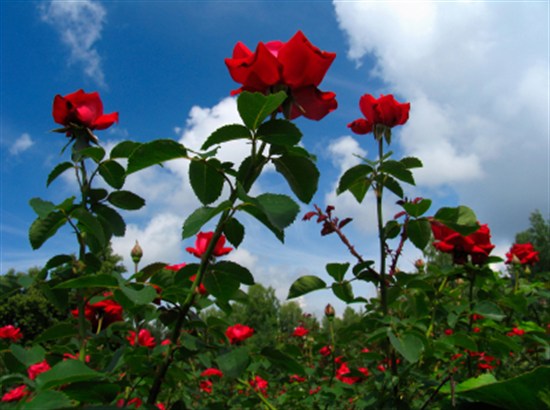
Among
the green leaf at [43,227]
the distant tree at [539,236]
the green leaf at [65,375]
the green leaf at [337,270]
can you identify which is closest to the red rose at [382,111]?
the green leaf at [337,270]

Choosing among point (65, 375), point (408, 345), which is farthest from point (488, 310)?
point (65, 375)

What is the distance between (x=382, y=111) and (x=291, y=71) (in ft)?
2.63

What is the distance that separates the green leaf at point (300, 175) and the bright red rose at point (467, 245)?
4.24 feet

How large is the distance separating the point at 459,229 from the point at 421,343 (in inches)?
17.8

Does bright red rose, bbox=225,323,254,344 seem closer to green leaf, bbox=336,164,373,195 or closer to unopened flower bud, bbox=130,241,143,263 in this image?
unopened flower bud, bbox=130,241,143,263

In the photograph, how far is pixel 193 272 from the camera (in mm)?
1051

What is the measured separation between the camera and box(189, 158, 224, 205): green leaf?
935 mm

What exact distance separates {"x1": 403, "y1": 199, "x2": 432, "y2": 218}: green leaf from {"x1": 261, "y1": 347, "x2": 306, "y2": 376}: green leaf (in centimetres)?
72

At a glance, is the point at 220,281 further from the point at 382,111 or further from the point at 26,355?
the point at 382,111

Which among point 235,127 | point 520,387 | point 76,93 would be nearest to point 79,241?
point 76,93

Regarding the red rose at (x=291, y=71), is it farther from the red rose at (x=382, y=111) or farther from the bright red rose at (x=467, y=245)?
the bright red rose at (x=467, y=245)

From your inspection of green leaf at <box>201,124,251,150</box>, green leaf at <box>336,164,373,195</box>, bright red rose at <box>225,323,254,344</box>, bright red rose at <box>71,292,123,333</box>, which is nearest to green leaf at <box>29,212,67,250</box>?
bright red rose at <box>71,292,123,333</box>

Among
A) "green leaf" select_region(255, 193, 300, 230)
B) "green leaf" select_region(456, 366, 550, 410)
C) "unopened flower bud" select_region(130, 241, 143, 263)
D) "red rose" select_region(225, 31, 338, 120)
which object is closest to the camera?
"green leaf" select_region(456, 366, 550, 410)

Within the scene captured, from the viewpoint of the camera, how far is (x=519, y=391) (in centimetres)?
59
